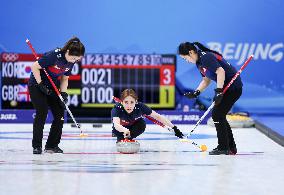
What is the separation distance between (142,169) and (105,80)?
576 cm

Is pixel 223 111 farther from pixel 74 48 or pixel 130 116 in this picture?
pixel 74 48

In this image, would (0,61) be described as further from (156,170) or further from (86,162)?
(156,170)

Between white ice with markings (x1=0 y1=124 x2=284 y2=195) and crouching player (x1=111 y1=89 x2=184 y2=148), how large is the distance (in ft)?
0.70

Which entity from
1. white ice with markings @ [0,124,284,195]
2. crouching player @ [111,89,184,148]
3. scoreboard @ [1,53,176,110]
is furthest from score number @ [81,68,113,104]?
crouching player @ [111,89,184,148]

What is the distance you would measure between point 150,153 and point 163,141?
55.9 inches

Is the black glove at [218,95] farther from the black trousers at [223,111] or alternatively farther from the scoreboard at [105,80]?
the scoreboard at [105,80]

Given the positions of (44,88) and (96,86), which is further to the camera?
(96,86)

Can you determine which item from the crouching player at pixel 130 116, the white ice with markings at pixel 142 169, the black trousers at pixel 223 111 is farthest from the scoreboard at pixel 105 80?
Result: the black trousers at pixel 223 111

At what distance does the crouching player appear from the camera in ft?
21.3

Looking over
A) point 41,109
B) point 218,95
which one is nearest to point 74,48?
point 41,109

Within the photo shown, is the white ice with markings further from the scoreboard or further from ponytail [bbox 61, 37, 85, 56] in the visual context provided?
the scoreboard

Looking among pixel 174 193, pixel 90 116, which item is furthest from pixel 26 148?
pixel 90 116

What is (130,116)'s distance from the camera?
6.72m

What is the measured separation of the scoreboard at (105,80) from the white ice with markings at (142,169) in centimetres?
287
